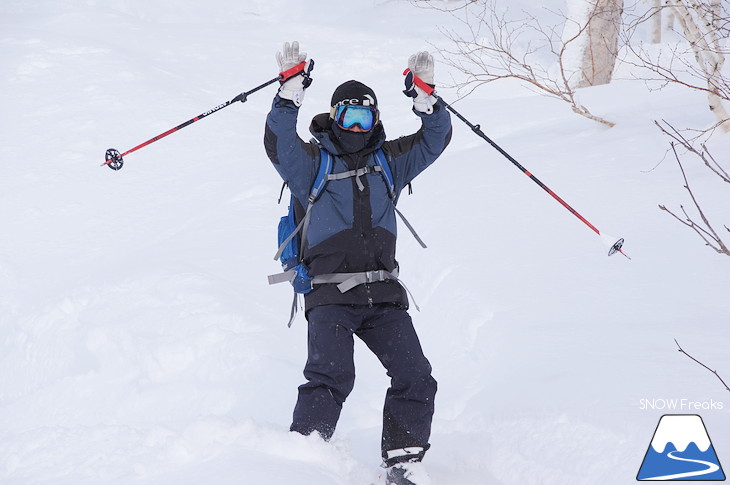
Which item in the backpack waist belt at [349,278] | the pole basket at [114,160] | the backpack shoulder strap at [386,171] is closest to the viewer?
the backpack waist belt at [349,278]

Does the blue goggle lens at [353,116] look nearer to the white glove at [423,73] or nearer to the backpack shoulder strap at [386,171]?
the backpack shoulder strap at [386,171]

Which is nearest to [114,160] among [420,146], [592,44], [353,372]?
[420,146]

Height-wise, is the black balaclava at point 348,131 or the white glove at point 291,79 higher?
the white glove at point 291,79

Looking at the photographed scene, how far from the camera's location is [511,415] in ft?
12.6

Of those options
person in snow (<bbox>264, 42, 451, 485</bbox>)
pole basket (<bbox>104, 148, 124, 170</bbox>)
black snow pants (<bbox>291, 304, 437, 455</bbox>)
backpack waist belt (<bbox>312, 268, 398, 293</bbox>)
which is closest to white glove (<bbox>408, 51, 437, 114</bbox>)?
person in snow (<bbox>264, 42, 451, 485</bbox>)

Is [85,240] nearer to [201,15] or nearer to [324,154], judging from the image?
[324,154]

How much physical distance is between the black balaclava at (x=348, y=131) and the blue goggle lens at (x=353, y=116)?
0.03 metres

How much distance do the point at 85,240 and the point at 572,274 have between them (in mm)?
6046

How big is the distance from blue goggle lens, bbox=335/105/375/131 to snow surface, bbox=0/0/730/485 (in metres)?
1.51

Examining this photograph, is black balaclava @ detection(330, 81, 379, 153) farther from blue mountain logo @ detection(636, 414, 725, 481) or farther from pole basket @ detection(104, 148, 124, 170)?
pole basket @ detection(104, 148, 124, 170)

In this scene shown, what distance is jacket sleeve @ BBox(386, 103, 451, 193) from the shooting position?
353 centimetres

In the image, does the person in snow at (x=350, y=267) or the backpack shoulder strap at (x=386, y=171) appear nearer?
the person in snow at (x=350, y=267)

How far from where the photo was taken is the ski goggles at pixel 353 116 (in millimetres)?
3375

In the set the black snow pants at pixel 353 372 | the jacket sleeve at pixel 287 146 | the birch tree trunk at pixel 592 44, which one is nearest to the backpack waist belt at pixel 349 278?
the black snow pants at pixel 353 372
